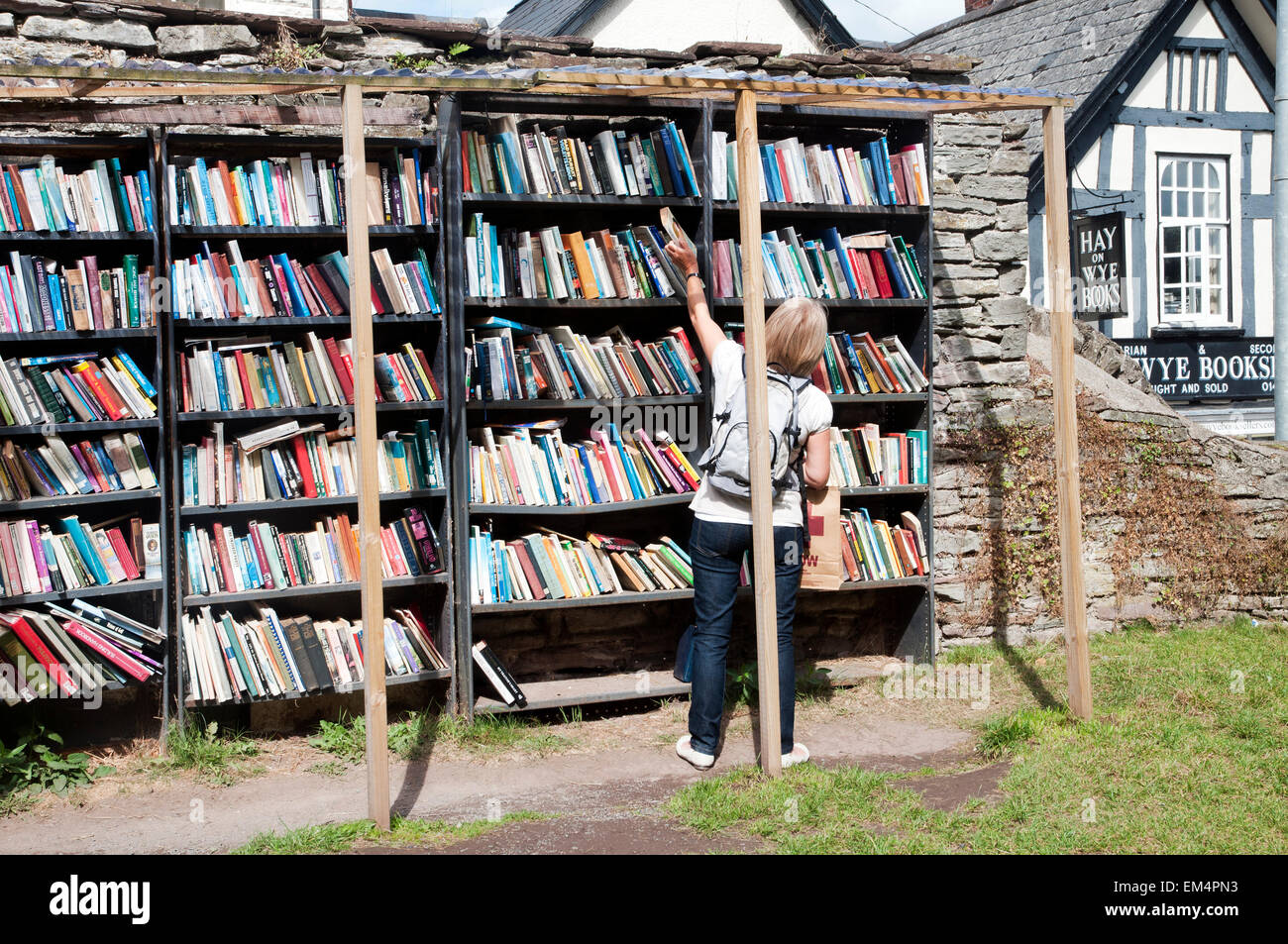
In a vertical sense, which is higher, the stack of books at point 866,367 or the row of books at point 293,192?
the row of books at point 293,192

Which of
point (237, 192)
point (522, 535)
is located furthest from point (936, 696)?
point (237, 192)

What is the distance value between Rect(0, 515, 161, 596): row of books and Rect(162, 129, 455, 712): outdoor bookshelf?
14cm

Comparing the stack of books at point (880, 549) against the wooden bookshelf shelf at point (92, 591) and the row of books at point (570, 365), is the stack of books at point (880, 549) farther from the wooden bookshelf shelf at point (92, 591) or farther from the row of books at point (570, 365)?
the wooden bookshelf shelf at point (92, 591)

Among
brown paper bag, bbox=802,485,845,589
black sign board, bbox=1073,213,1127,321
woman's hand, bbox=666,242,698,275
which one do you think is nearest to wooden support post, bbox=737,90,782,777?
woman's hand, bbox=666,242,698,275

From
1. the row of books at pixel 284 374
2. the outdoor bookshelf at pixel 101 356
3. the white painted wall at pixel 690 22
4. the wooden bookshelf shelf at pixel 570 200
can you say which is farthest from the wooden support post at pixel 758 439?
the white painted wall at pixel 690 22

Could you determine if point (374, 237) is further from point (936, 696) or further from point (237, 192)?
point (936, 696)

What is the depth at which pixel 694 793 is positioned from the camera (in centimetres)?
417

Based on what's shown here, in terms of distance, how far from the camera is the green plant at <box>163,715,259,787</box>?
4543 millimetres

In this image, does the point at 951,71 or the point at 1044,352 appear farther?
the point at 1044,352

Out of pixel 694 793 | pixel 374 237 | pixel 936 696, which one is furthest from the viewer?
pixel 936 696

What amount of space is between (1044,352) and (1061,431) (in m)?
2.18

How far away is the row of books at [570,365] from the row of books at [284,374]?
303mm

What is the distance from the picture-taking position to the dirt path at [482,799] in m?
3.87

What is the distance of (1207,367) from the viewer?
12.3 meters
